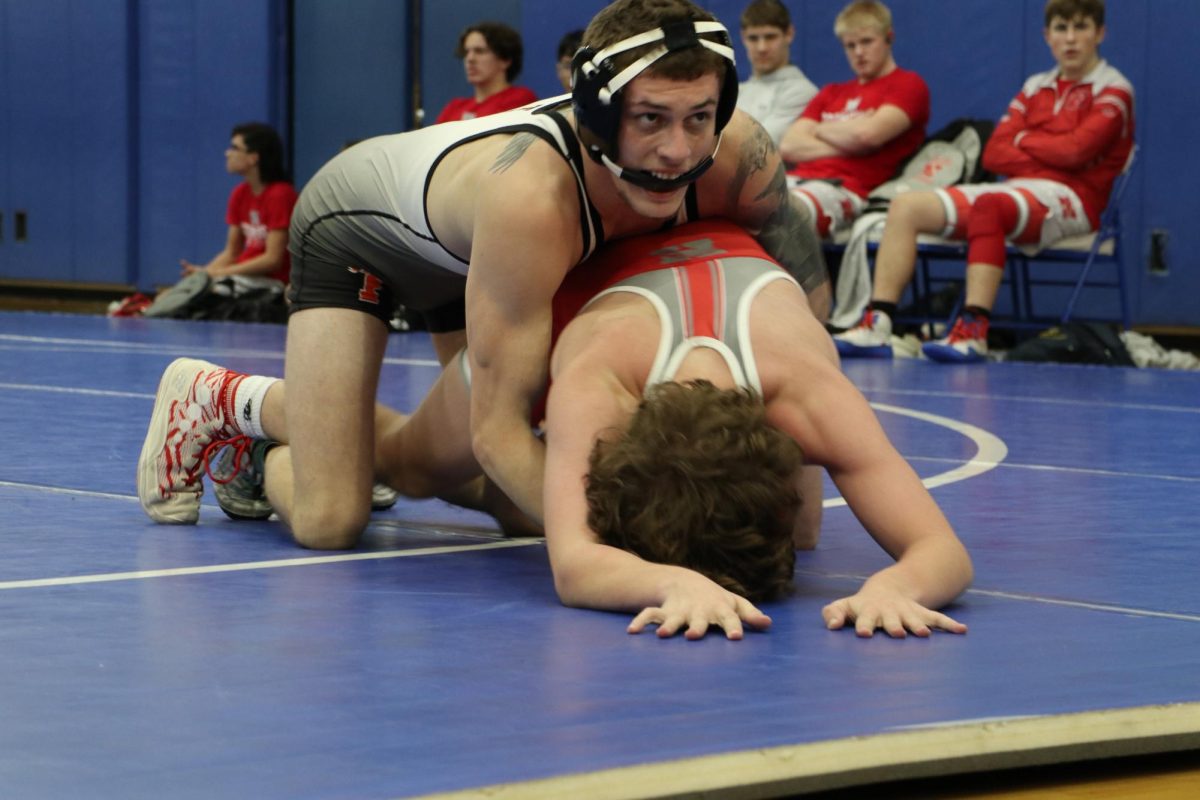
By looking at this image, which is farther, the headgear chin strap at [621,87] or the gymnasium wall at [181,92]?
the gymnasium wall at [181,92]

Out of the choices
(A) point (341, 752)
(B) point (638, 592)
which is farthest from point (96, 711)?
(B) point (638, 592)

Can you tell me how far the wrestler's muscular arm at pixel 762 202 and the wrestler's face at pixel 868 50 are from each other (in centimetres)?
572

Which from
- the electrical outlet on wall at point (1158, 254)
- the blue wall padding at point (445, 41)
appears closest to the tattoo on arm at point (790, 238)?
the electrical outlet on wall at point (1158, 254)

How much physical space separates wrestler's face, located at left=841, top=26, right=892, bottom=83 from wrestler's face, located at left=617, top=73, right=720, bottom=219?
650 centimetres

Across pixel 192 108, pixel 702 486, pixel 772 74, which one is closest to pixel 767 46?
pixel 772 74

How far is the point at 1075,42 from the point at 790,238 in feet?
18.0

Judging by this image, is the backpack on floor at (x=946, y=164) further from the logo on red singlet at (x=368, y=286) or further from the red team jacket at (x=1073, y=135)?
the logo on red singlet at (x=368, y=286)

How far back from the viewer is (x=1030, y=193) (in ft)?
27.7

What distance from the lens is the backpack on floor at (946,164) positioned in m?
9.16

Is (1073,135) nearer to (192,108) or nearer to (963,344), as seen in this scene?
(963,344)

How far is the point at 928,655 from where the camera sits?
2.42 meters

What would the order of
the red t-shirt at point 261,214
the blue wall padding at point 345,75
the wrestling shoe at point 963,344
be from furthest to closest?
the blue wall padding at point 345,75, the red t-shirt at point 261,214, the wrestling shoe at point 963,344

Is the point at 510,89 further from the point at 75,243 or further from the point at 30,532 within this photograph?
the point at 30,532

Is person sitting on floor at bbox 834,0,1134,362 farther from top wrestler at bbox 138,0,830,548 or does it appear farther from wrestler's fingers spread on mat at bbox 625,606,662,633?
wrestler's fingers spread on mat at bbox 625,606,662,633
